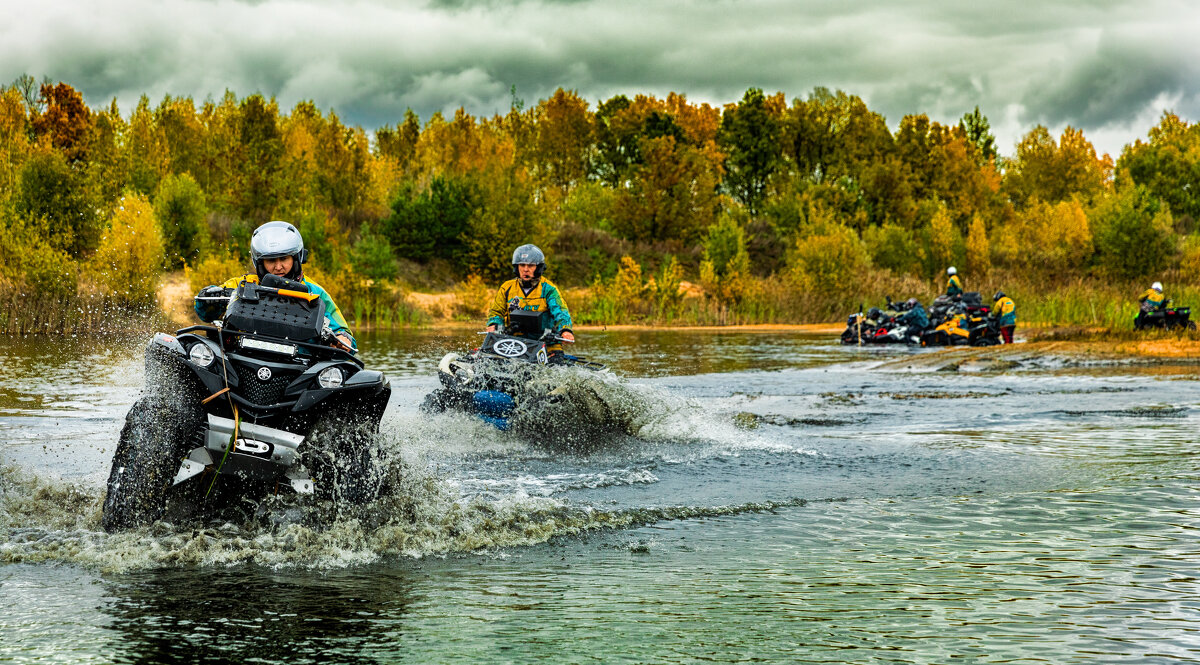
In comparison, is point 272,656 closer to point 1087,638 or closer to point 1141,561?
point 1087,638

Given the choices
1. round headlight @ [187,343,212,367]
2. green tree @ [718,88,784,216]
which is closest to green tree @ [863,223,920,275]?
green tree @ [718,88,784,216]

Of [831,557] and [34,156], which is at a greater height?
[34,156]

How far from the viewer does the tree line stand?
45978mm

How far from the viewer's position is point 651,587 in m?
6.03

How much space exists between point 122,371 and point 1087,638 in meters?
20.0

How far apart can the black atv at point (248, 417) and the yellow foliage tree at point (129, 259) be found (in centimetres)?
3366

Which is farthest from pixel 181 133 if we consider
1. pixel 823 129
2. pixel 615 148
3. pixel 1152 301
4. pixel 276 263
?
pixel 276 263

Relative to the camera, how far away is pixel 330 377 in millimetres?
6859

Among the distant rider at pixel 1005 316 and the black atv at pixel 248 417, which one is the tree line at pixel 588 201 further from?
the black atv at pixel 248 417

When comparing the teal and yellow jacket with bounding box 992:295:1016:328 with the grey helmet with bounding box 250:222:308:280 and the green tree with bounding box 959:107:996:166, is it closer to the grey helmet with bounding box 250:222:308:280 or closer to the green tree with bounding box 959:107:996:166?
the grey helmet with bounding box 250:222:308:280

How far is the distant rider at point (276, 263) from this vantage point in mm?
Result: 7285

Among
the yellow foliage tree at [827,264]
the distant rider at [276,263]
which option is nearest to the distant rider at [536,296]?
the distant rider at [276,263]

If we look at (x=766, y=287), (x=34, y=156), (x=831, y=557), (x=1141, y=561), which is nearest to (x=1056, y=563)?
(x=1141, y=561)

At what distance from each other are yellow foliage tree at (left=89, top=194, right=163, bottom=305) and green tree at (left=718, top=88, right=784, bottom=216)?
54345 millimetres
